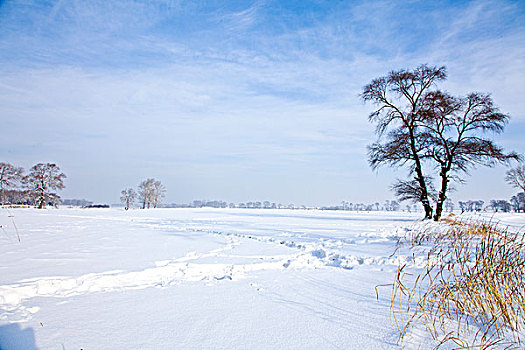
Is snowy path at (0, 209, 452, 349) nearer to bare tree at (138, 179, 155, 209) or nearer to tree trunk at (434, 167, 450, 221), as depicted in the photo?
tree trunk at (434, 167, 450, 221)

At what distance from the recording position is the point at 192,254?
16.3 ft

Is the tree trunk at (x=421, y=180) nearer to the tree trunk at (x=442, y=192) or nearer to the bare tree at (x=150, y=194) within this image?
the tree trunk at (x=442, y=192)

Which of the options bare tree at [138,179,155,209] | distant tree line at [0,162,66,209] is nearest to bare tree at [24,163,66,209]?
distant tree line at [0,162,66,209]

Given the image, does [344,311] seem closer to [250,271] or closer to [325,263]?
[250,271]

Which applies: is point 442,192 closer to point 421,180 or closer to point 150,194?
point 421,180

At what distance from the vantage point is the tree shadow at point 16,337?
1.77m

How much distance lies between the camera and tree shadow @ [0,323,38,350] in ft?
5.80

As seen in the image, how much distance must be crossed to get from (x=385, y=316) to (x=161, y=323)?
1.87 meters

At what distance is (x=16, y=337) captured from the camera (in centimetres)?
188

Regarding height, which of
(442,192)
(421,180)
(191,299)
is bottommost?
(191,299)

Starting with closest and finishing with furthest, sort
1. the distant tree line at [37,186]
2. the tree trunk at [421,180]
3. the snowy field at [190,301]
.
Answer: the snowy field at [190,301]
the tree trunk at [421,180]
the distant tree line at [37,186]

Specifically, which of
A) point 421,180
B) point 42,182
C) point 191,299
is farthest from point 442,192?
point 42,182

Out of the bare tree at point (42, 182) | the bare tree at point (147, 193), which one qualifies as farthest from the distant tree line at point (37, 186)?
the bare tree at point (147, 193)

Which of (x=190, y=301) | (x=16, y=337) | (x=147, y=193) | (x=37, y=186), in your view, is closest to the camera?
(x=16, y=337)
